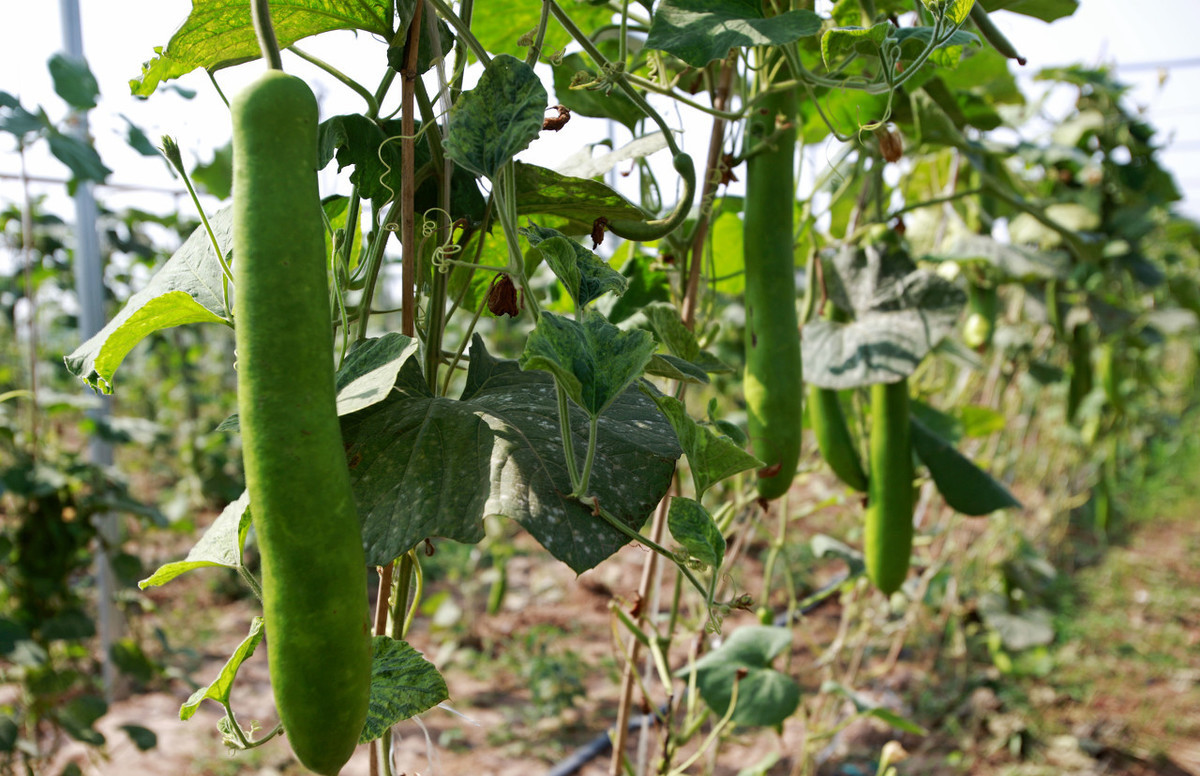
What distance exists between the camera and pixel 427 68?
0.47 metres

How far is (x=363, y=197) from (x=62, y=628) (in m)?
1.70

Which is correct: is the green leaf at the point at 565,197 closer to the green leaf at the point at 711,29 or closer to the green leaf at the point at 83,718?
the green leaf at the point at 711,29

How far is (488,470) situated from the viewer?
0.41 m

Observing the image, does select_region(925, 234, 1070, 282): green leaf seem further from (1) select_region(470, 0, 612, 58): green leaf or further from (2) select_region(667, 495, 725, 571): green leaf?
(2) select_region(667, 495, 725, 571): green leaf

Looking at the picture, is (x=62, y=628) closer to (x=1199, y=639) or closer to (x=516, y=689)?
(x=516, y=689)

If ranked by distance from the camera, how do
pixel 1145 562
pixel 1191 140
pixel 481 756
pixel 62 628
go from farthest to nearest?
pixel 1191 140, pixel 1145 562, pixel 481 756, pixel 62 628

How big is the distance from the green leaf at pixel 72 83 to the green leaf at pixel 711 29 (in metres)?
1.35

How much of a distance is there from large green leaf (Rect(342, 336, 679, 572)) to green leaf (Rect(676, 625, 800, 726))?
0.59 meters

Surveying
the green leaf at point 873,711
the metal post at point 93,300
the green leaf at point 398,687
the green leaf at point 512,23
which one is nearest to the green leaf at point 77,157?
the metal post at point 93,300

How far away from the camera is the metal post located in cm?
194

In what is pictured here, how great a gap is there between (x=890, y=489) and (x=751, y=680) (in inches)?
11.7

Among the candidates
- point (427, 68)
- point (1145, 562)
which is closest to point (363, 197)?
point (427, 68)

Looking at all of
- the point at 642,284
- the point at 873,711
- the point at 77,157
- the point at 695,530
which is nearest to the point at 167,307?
the point at 695,530

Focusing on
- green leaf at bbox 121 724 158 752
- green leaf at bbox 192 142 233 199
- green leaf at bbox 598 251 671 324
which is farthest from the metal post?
green leaf at bbox 598 251 671 324
